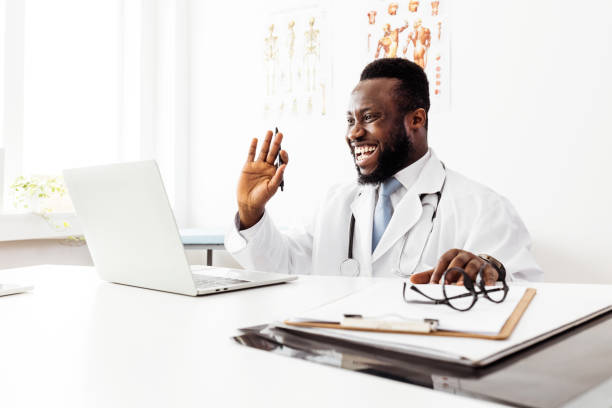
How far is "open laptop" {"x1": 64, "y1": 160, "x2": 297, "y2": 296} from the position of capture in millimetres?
872

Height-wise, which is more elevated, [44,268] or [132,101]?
[132,101]

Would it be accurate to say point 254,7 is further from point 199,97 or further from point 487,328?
point 487,328

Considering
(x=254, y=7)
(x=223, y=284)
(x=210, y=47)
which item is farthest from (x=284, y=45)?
(x=223, y=284)

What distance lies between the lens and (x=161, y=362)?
1.69ft

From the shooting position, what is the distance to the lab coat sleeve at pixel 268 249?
1.48 m

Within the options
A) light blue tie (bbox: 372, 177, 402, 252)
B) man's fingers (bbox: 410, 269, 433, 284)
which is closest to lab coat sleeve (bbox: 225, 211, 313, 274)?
light blue tie (bbox: 372, 177, 402, 252)

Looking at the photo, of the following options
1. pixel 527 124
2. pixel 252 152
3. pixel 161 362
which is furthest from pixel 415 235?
pixel 527 124

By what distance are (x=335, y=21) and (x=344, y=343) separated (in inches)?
105

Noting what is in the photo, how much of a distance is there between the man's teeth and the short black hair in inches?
5.8

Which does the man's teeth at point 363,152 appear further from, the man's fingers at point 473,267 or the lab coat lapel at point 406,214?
the man's fingers at point 473,267

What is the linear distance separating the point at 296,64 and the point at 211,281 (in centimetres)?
227

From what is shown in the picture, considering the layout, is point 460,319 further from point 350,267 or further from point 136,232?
point 350,267

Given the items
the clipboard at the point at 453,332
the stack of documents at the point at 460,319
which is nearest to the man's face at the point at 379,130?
the stack of documents at the point at 460,319

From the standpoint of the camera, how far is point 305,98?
306 centimetres
